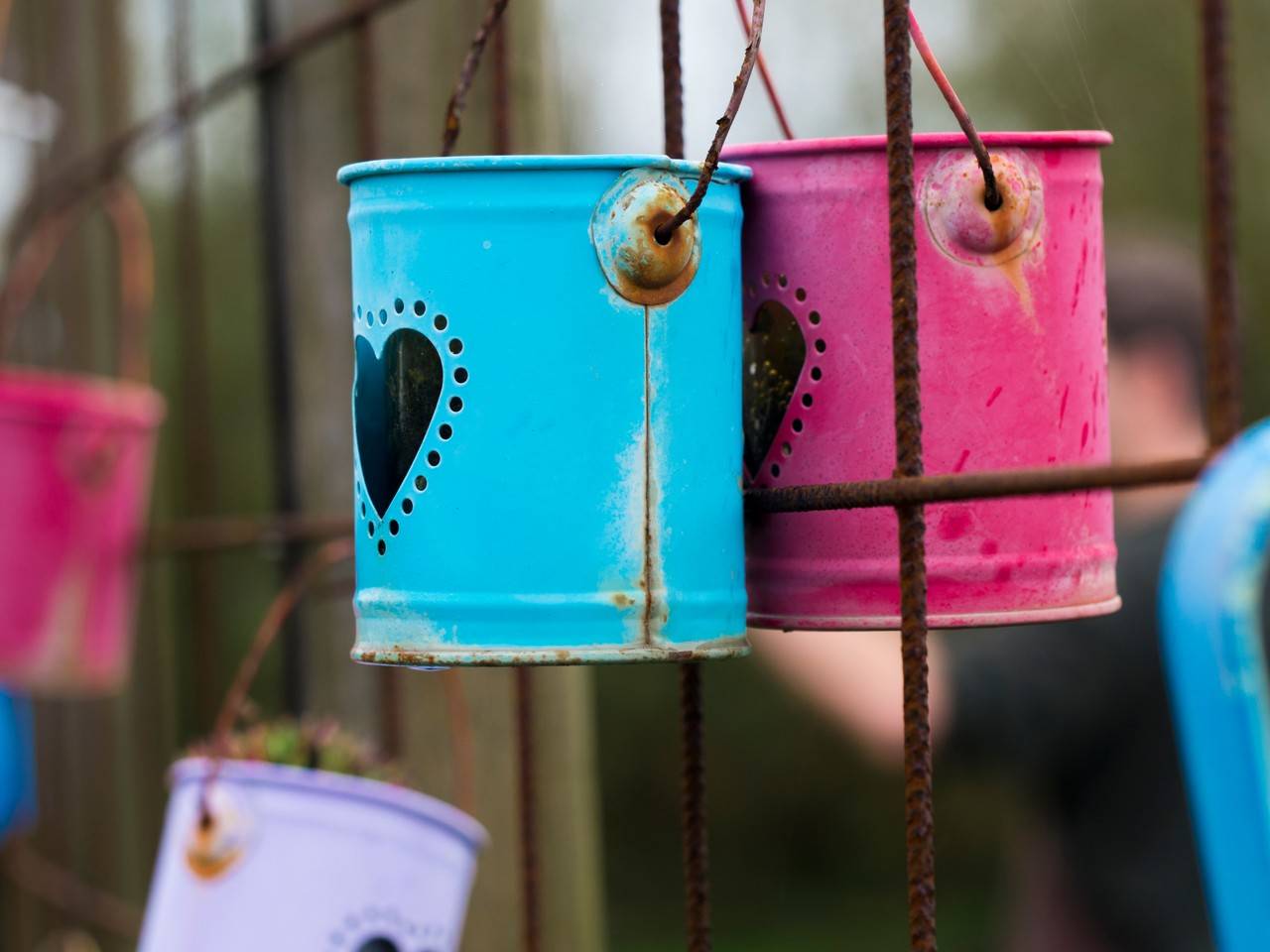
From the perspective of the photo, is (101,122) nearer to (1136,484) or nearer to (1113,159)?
(1136,484)

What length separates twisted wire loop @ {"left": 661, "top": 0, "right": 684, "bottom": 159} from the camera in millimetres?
1116

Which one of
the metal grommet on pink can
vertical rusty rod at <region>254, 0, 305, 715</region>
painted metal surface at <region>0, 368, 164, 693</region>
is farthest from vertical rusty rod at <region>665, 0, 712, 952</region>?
painted metal surface at <region>0, 368, 164, 693</region>

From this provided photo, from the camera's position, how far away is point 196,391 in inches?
90.1

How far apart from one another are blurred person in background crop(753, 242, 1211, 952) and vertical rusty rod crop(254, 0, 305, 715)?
24.3 inches

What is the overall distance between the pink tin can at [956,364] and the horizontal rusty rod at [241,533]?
0.79 meters

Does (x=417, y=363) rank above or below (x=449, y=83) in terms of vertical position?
below

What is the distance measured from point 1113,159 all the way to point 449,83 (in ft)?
20.7

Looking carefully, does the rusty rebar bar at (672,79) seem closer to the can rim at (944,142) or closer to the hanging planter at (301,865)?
the can rim at (944,142)

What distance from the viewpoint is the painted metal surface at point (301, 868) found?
1.21 metres

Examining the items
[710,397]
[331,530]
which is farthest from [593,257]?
[331,530]

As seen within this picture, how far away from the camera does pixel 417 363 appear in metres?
0.91

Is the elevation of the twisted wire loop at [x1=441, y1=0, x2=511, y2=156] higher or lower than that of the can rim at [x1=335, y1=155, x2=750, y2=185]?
higher

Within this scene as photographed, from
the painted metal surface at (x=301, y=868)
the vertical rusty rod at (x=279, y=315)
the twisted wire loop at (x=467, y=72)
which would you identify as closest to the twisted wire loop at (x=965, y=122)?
the twisted wire loop at (x=467, y=72)

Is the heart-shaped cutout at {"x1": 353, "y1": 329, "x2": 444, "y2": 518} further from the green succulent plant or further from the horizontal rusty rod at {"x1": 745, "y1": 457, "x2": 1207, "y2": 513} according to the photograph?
the green succulent plant
